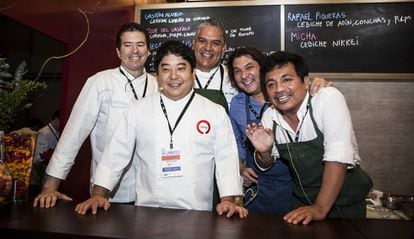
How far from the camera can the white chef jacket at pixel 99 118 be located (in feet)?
5.66

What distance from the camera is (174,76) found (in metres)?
1.57

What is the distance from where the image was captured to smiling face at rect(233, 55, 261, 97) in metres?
1.97

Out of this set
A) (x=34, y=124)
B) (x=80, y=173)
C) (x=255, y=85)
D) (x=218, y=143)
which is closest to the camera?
(x=218, y=143)

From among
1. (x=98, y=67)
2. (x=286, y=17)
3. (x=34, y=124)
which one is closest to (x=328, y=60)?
(x=286, y=17)

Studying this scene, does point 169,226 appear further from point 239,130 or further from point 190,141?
point 239,130

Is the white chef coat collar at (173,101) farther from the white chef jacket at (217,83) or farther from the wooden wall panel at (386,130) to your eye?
the wooden wall panel at (386,130)

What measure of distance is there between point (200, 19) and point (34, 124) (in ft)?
9.93

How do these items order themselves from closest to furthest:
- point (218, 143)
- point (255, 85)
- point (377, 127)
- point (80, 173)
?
point (218, 143)
point (255, 85)
point (80, 173)
point (377, 127)

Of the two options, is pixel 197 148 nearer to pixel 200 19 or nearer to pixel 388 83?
pixel 200 19

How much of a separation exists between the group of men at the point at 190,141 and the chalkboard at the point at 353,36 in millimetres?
1401

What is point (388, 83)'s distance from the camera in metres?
2.89

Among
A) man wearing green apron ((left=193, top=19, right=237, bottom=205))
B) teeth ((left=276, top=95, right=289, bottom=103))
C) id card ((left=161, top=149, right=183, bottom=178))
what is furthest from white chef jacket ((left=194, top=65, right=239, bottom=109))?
id card ((left=161, top=149, right=183, bottom=178))

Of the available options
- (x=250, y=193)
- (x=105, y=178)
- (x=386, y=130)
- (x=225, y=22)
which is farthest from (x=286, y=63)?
(x=386, y=130)

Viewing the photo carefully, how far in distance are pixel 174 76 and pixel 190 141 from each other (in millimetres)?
309
